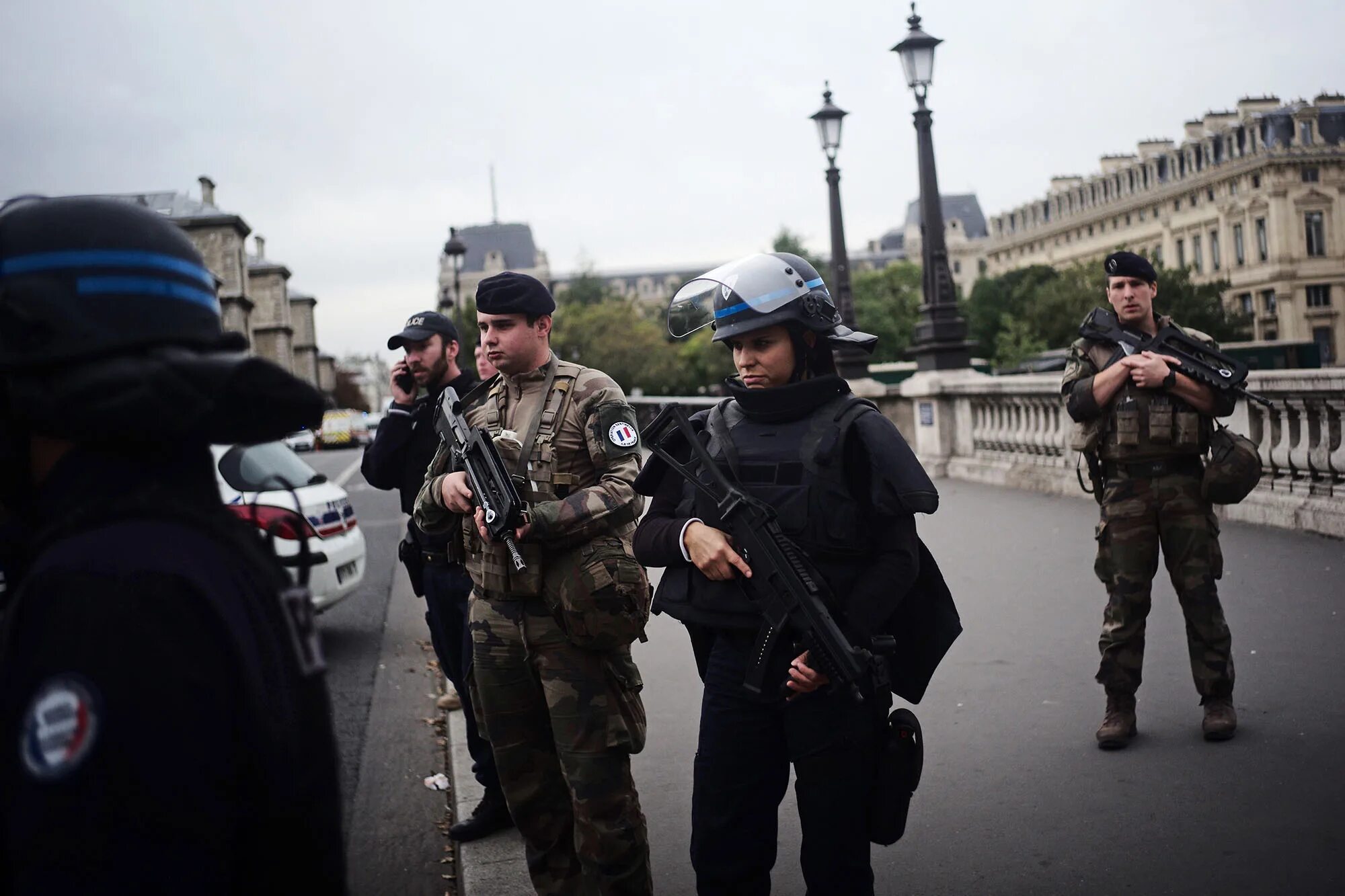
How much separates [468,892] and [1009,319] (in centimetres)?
8167

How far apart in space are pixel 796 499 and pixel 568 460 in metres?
1.01

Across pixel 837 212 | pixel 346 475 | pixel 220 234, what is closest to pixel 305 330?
pixel 220 234

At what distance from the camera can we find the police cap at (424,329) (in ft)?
17.2

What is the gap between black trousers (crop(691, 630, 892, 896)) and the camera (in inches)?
125

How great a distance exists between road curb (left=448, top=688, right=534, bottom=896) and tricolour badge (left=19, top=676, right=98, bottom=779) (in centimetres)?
320

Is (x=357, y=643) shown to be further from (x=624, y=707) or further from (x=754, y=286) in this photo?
(x=754, y=286)

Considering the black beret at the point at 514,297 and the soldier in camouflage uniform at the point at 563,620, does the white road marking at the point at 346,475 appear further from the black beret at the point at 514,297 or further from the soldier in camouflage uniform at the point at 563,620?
the soldier in camouflage uniform at the point at 563,620

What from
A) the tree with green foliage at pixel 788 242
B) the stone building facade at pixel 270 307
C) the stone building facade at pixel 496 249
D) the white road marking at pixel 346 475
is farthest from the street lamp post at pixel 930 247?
the stone building facade at pixel 496 249

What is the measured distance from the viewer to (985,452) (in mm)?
16188

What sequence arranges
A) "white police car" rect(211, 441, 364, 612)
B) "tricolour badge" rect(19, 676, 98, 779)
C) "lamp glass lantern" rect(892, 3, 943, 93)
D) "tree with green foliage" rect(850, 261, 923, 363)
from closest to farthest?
1. "tricolour badge" rect(19, 676, 98, 779)
2. "white police car" rect(211, 441, 364, 612)
3. "lamp glass lantern" rect(892, 3, 943, 93)
4. "tree with green foliage" rect(850, 261, 923, 363)

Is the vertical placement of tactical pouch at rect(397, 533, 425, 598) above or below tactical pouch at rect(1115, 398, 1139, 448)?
below

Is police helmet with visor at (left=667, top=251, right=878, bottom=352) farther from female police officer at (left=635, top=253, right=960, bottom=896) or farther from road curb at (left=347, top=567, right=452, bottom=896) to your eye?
road curb at (left=347, top=567, right=452, bottom=896)

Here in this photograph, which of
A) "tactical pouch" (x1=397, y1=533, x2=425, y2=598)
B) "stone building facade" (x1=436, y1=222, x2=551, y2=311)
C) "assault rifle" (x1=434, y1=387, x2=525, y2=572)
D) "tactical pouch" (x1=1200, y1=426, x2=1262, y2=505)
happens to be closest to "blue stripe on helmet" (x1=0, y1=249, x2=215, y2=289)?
"assault rifle" (x1=434, y1=387, x2=525, y2=572)

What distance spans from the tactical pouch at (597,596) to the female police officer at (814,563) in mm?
356
